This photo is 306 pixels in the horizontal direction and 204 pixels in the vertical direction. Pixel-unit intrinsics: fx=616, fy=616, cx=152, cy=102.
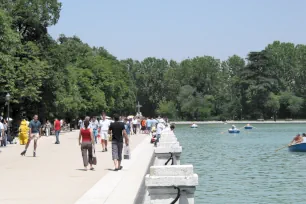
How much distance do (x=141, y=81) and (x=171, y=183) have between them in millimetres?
152017

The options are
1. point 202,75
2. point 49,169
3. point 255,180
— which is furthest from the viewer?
point 202,75

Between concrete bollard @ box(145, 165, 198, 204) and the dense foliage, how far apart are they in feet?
119

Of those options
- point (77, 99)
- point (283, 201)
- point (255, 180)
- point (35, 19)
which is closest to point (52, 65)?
point (35, 19)

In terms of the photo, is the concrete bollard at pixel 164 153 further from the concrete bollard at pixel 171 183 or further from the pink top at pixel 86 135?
the concrete bollard at pixel 171 183

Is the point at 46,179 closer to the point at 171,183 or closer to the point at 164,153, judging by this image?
the point at 164,153

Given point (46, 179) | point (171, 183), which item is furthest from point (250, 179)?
point (171, 183)

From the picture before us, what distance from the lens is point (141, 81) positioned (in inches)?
6319

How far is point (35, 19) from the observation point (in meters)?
54.0

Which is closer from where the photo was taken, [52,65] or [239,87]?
[52,65]

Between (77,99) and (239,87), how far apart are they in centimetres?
6897

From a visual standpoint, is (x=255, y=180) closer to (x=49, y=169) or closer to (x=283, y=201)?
(x=283, y=201)

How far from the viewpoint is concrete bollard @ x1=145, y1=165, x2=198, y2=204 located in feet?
28.5

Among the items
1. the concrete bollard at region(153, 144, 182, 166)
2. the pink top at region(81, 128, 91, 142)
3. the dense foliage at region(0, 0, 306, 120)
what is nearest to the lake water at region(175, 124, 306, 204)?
the concrete bollard at region(153, 144, 182, 166)

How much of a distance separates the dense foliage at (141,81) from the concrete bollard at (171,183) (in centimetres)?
3620
